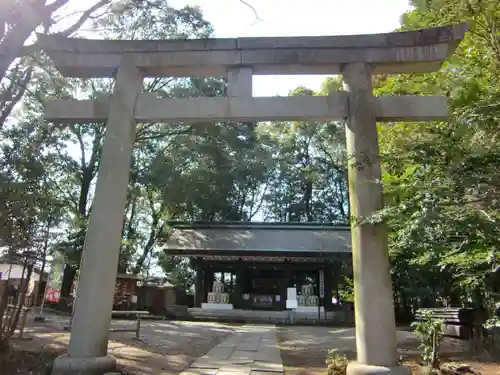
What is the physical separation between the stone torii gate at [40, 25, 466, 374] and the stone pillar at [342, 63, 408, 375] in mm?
13

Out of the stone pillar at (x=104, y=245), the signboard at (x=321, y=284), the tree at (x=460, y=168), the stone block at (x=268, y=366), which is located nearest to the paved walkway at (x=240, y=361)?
the stone block at (x=268, y=366)

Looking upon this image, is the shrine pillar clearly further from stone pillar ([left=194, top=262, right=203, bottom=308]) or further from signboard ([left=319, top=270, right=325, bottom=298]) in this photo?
signboard ([left=319, top=270, right=325, bottom=298])

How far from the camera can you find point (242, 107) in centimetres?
538

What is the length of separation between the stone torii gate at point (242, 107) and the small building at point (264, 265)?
42.3 feet

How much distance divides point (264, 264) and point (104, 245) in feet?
47.8

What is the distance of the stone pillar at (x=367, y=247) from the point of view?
4418mm

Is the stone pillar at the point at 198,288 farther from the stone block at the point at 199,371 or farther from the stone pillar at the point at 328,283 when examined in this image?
the stone block at the point at 199,371

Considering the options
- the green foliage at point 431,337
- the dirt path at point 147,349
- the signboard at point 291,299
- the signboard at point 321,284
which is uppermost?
the signboard at point 321,284

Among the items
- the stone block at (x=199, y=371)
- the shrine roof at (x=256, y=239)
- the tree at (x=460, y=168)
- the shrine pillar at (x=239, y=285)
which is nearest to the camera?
the tree at (x=460, y=168)

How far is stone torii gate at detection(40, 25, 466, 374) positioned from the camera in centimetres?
465

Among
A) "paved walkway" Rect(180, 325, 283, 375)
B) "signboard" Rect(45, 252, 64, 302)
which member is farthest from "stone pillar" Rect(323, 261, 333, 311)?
"signboard" Rect(45, 252, 64, 302)

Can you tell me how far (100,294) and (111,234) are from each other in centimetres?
77

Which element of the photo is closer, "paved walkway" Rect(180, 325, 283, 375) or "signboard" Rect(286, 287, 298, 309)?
"paved walkway" Rect(180, 325, 283, 375)

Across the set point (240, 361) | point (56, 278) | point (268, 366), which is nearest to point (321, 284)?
point (56, 278)
